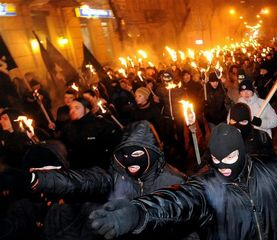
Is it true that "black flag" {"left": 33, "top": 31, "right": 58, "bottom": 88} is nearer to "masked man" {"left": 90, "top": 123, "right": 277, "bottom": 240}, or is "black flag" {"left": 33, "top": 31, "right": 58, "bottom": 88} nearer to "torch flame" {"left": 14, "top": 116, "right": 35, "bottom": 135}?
"torch flame" {"left": 14, "top": 116, "right": 35, "bottom": 135}

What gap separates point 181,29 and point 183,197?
34692 mm

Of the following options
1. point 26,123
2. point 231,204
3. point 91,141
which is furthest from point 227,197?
point 26,123

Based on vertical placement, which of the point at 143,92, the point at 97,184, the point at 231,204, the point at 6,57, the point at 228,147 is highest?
the point at 228,147

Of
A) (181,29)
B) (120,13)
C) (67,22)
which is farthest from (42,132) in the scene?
(181,29)

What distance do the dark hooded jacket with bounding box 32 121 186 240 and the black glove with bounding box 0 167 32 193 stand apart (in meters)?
0.22

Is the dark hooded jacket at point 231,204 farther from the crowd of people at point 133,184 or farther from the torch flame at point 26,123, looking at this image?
the torch flame at point 26,123

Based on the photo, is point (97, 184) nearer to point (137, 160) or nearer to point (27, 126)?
point (137, 160)

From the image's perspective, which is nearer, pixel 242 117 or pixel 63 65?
Result: pixel 242 117

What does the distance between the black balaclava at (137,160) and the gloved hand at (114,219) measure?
141cm

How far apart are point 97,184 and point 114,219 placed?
5.06 ft

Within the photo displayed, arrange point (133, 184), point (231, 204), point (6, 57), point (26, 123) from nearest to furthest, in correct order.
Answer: point (231, 204)
point (133, 184)
point (26, 123)
point (6, 57)

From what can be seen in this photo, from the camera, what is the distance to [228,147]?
8.27 ft

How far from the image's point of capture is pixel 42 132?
6816mm

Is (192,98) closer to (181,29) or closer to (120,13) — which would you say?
(120,13)
